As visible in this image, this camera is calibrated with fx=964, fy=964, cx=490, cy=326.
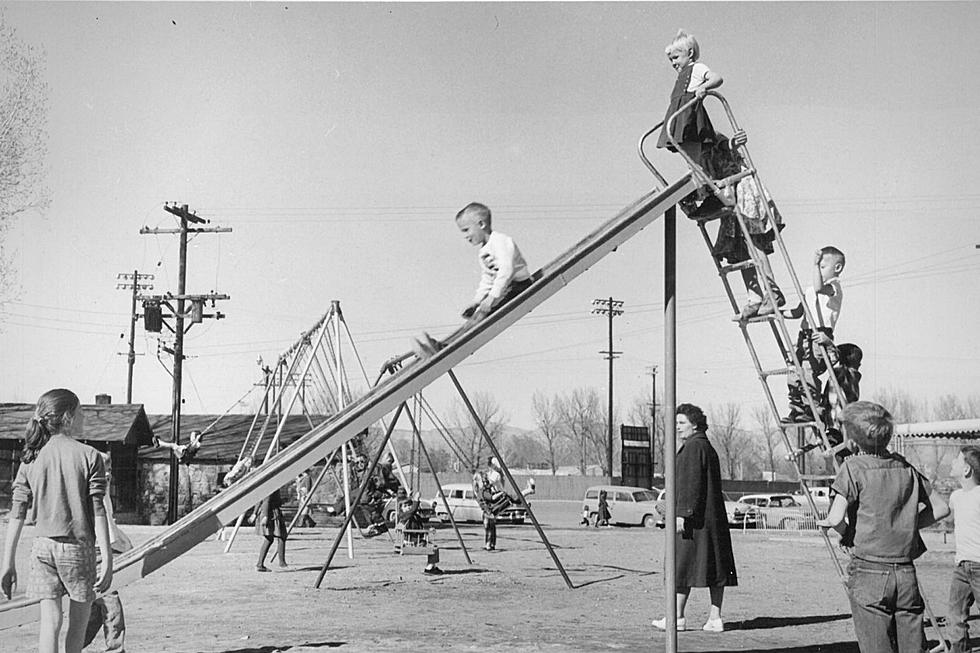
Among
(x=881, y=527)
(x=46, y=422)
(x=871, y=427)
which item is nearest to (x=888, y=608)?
(x=881, y=527)

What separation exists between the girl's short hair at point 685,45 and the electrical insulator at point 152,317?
26.2 meters

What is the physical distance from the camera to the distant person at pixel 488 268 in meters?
7.13

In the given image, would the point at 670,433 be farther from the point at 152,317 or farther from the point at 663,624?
the point at 152,317

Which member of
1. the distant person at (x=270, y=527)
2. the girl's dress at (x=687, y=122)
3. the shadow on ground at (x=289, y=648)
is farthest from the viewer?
the distant person at (x=270, y=527)

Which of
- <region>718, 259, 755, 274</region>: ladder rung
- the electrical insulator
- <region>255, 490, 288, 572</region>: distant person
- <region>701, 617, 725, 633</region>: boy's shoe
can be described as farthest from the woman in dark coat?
the electrical insulator

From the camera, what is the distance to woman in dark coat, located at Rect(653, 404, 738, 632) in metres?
8.19

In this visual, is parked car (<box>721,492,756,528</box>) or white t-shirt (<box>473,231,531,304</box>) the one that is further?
parked car (<box>721,492,756,528</box>)

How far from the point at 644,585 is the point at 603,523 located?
23296 mm

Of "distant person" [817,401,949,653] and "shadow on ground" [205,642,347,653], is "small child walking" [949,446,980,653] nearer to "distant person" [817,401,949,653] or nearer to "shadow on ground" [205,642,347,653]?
"distant person" [817,401,949,653]

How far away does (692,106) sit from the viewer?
26.6 ft

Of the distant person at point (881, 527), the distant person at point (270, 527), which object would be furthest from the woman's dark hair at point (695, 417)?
the distant person at point (270, 527)

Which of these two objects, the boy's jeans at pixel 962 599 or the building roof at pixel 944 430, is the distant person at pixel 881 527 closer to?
the boy's jeans at pixel 962 599

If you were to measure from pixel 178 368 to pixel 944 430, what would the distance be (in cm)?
2456

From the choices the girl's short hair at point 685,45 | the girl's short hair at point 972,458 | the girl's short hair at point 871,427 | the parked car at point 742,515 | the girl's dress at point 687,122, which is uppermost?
the girl's short hair at point 685,45
